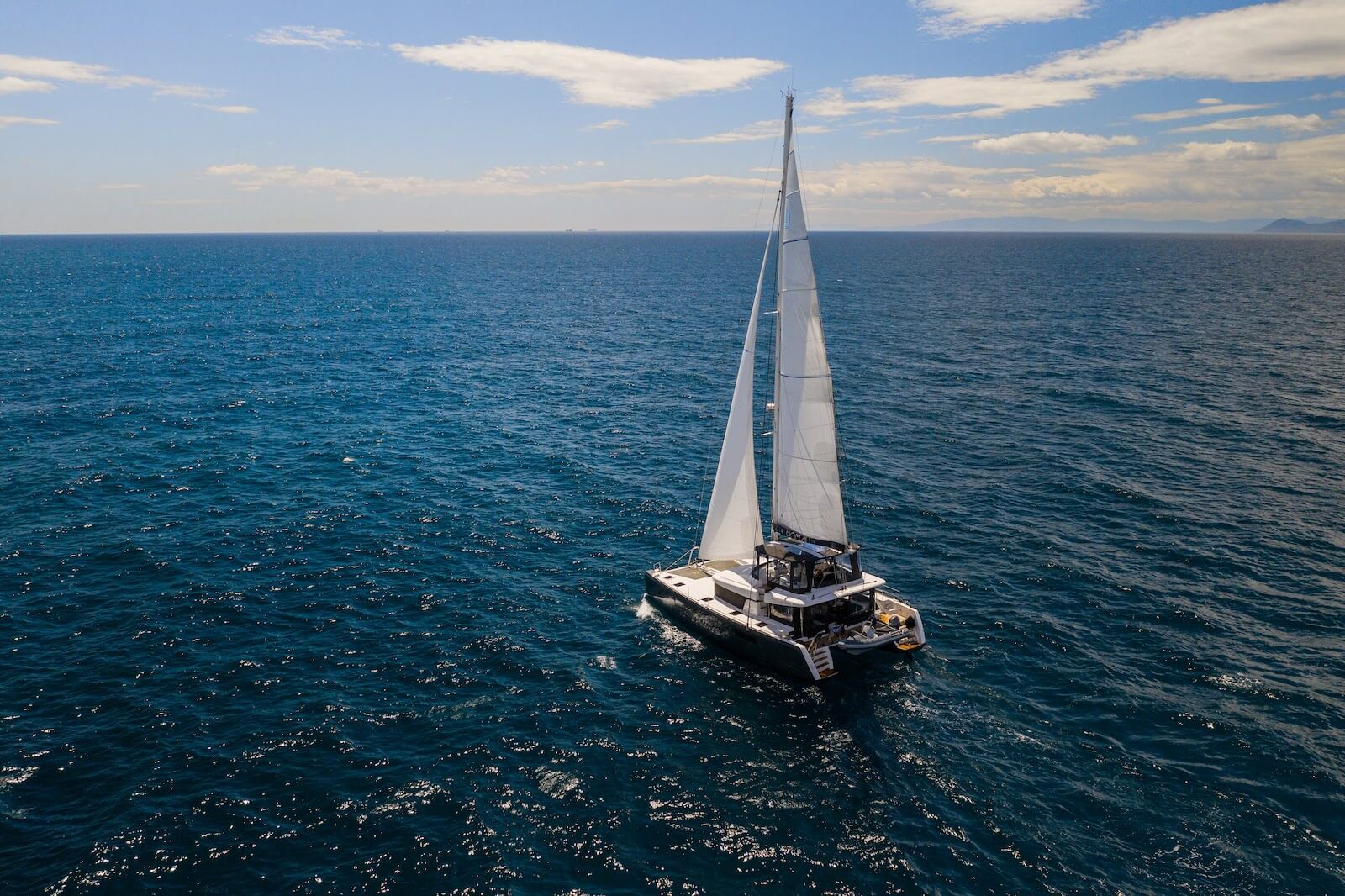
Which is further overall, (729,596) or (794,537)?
(794,537)

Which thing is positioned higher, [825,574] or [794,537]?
[794,537]

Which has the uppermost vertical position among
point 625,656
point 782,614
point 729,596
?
point 729,596

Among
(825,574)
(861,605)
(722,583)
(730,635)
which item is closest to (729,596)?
(722,583)

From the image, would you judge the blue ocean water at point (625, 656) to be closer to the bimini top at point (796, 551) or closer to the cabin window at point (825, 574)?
the cabin window at point (825, 574)

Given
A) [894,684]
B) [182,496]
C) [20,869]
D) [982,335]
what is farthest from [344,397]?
[982,335]

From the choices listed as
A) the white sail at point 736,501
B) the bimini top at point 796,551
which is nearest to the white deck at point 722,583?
the white sail at point 736,501

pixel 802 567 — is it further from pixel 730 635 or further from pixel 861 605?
pixel 730 635
